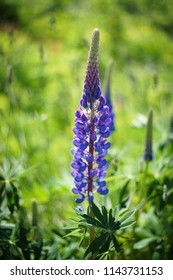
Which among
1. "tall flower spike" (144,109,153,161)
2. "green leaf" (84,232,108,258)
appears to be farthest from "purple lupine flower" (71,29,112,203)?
"tall flower spike" (144,109,153,161)

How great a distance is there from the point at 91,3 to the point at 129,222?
17.5ft

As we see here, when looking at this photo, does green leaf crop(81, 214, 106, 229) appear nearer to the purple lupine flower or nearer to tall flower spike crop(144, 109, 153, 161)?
the purple lupine flower

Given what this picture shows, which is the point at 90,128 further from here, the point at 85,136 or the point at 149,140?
the point at 149,140

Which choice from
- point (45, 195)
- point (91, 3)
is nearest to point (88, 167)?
point (45, 195)

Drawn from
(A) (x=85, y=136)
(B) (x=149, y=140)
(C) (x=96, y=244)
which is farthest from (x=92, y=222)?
Result: (B) (x=149, y=140)

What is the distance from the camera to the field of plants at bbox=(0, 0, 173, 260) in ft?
3.94

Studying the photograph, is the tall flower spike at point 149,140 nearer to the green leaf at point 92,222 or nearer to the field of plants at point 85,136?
the field of plants at point 85,136

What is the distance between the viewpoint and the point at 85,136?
1.15 meters

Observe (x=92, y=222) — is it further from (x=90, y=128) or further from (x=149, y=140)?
(x=149, y=140)

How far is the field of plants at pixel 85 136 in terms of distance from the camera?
120 cm

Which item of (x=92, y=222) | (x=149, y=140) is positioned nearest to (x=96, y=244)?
(x=92, y=222)

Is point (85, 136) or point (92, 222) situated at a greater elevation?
point (85, 136)

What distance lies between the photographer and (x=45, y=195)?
72.7 inches

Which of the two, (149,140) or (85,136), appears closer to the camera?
(85,136)
